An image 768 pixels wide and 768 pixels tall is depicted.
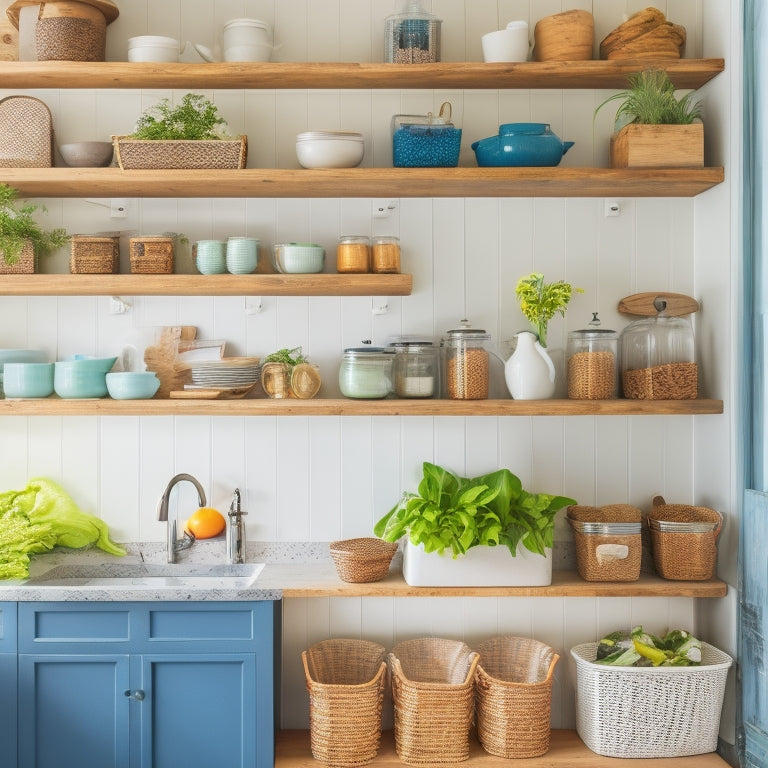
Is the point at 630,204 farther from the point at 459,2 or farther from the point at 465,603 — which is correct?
the point at 465,603

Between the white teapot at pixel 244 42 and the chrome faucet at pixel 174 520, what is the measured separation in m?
1.36

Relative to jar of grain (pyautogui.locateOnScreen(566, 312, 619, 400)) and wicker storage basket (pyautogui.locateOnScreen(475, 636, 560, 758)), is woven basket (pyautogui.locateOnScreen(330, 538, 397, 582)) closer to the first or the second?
wicker storage basket (pyautogui.locateOnScreen(475, 636, 560, 758))

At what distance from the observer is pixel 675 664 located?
7.95ft

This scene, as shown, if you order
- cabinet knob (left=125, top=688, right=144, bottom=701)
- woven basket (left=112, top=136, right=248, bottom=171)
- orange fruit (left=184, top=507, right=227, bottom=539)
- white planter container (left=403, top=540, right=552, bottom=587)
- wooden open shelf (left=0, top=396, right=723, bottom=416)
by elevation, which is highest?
woven basket (left=112, top=136, right=248, bottom=171)

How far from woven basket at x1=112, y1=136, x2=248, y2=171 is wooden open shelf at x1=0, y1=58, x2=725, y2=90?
0.78 feet

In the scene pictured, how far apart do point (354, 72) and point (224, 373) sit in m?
1.03

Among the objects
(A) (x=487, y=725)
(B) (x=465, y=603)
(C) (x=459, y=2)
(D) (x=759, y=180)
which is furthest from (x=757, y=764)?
(C) (x=459, y=2)

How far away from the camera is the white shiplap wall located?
2.77m

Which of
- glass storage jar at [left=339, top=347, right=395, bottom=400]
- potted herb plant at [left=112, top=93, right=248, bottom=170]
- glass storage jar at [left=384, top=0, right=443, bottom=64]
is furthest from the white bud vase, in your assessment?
potted herb plant at [left=112, top=93, right=248, bottom=170]

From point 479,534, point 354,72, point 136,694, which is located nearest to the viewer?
point 136,694

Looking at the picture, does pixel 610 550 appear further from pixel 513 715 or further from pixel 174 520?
pixel 174 520

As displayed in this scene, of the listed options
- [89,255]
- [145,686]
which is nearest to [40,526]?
[145,686]

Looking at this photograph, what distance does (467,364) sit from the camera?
2.60 m

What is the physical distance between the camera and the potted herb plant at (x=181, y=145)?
2516 millimetres
